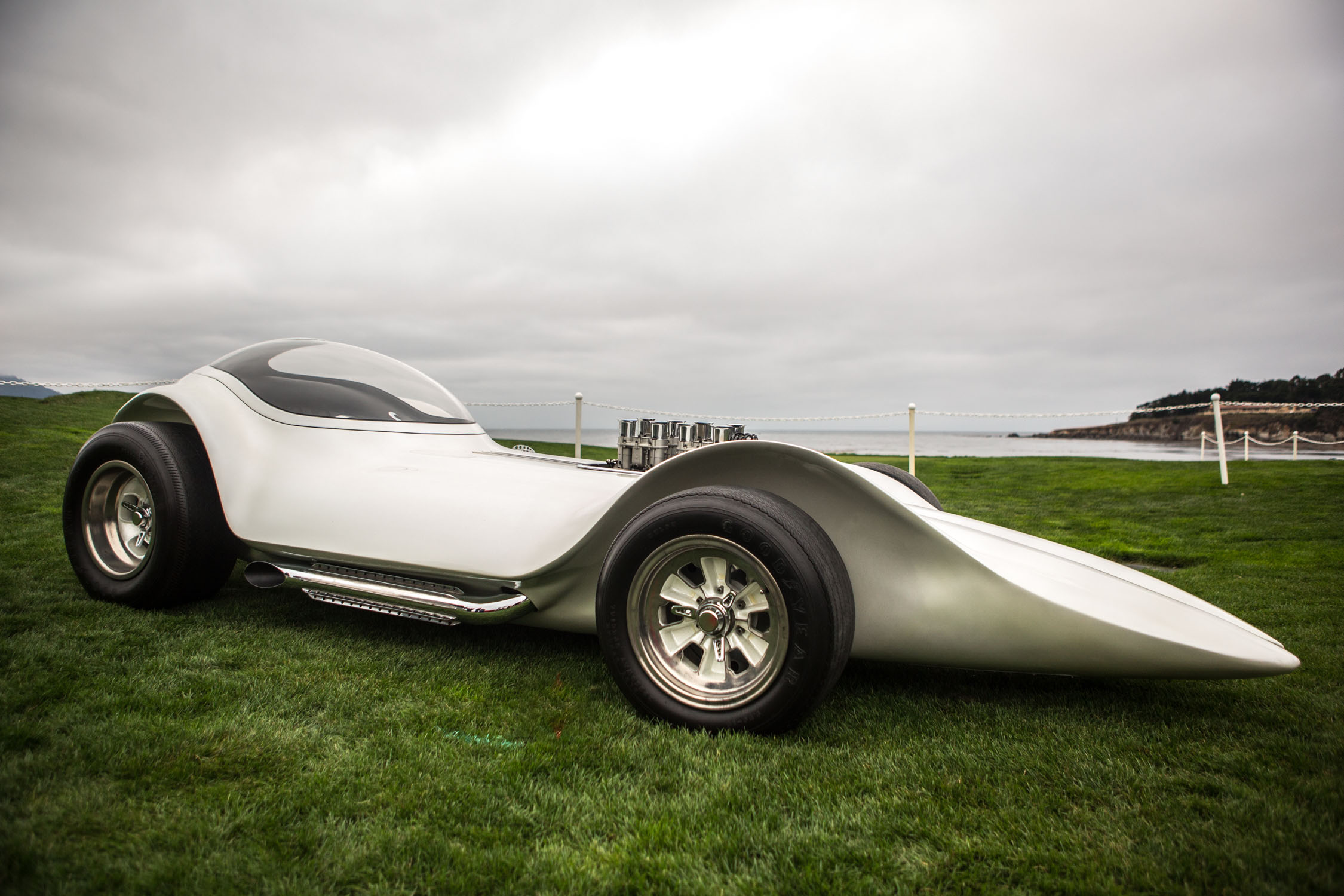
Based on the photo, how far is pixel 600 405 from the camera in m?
9.99

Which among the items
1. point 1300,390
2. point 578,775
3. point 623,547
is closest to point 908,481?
point 623,547

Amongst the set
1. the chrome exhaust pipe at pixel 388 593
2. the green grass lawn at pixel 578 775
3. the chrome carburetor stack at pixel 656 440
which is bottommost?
the green grass lawn at pixel 578 775

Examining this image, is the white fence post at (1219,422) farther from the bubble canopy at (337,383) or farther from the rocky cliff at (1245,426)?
the bubble canopy at (337,383)

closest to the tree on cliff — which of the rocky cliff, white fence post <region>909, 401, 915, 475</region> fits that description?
the rocky cliff

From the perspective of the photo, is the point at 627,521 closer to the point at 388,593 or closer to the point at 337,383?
the point at 388,593

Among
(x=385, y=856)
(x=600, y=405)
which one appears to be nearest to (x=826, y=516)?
(x=385, y=856)

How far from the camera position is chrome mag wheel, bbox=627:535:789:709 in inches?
84.8

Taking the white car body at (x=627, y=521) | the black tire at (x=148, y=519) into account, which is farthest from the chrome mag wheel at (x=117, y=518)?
the white car body at (x=627, y=521)

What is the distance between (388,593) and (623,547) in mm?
1203

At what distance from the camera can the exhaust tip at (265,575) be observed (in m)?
2.97

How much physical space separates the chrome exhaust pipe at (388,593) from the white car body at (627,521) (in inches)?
2.3

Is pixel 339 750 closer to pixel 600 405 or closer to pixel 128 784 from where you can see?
pixel 128 784

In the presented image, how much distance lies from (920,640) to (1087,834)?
0.75 meters

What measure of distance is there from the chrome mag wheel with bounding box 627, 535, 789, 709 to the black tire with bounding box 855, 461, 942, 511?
1.55 metres
